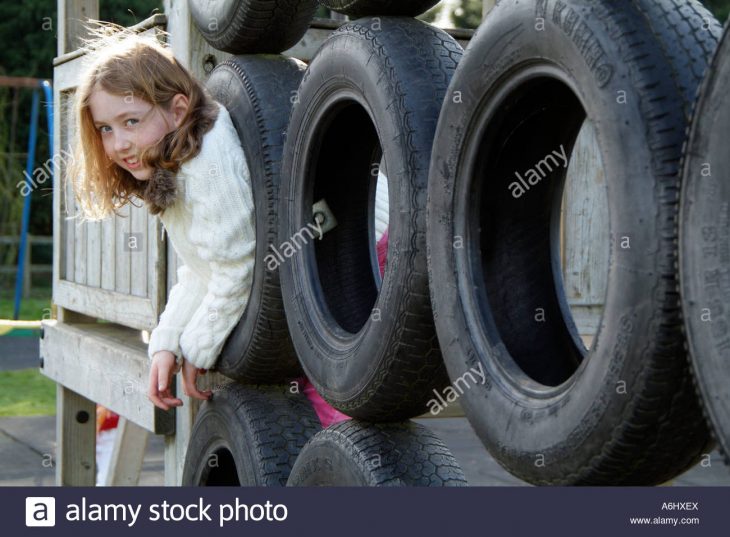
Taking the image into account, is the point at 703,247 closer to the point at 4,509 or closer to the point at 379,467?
the point at 379,467

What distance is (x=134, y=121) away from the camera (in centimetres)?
229

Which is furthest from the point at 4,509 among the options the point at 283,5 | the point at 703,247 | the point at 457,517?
the point at 703,247

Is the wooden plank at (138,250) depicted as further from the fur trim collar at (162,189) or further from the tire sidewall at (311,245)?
the tire sidewall at (311,245)

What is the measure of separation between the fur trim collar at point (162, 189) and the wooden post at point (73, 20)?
2.00 meters

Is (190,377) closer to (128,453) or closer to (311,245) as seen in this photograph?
(311,245)

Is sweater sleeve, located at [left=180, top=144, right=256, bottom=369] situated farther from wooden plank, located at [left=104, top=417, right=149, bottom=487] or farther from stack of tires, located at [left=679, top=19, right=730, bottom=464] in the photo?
wooden plank, located at [left=104, top=417, right=149, bottom=487]

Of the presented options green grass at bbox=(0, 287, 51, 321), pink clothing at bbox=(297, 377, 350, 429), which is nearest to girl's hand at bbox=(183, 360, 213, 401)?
pink clothing at bbox=(297, 377, 350, 429)

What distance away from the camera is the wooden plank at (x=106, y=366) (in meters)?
2.92

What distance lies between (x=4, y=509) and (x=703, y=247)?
1369 millimetres

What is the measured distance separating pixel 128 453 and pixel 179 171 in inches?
84.8

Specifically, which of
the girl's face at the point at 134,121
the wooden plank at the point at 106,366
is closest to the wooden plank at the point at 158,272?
the wooden plank at the point at 106,366

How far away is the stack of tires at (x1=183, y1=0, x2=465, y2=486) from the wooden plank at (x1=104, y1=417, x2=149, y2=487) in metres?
1.52

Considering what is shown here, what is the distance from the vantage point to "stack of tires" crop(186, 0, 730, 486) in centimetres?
121

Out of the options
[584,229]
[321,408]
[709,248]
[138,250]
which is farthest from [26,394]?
[709,248]
